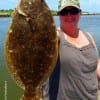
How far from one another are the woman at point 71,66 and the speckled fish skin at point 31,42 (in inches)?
25.7

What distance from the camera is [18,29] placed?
323 cm

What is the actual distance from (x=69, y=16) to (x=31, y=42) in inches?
35.0

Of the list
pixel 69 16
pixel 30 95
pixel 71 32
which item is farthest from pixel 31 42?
pixel 71 32

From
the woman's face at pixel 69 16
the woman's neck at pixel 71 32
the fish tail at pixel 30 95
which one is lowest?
the fish tail at pixel 30 95

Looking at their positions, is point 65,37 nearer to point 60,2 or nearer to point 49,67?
point 60,2

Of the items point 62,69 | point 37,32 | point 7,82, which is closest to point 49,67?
point 37,32

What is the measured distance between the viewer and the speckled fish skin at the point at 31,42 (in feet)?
10.4

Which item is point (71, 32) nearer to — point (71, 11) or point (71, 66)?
point (71, 11)

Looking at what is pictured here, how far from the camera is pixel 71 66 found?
3.95 metres

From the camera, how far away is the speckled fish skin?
10.4 ft

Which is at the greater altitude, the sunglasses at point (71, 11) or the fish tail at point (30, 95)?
the sunglasses at point (71, 11)

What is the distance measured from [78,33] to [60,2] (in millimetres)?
512

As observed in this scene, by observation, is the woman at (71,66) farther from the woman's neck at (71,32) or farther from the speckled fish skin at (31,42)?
the speckled fish skin at (31,42)

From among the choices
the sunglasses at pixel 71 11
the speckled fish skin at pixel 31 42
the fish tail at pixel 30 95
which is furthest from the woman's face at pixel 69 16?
the fish tail at pixel 30 95
